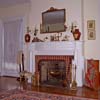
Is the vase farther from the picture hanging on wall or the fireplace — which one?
the fireplace

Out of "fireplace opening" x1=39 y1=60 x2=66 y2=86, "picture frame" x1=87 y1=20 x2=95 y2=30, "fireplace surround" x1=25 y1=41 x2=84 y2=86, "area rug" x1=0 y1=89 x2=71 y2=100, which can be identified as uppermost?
"picture frame" x1=87 y1=20 x2=95 y2=30

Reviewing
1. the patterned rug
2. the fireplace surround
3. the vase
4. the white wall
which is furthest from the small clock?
the patterned rug

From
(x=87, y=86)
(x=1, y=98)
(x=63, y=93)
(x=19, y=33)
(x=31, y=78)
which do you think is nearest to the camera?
(x=1, y=98)

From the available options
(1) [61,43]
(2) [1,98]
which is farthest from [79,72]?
(2) [1,98]

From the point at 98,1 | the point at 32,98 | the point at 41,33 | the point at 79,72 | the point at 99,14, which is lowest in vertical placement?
the point at 32,98

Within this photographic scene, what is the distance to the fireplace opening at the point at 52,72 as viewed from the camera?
240 inches

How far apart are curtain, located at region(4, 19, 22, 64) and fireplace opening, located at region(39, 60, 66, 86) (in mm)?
1564

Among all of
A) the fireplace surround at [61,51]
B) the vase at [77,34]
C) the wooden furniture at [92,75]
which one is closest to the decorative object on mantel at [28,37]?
the fireplace surround at [61,51]

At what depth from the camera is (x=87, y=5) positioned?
19.5 ft

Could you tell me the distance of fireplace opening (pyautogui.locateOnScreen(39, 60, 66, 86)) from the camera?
609cm

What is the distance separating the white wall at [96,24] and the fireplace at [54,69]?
0.57 metres

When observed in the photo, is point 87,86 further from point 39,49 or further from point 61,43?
point 39,49

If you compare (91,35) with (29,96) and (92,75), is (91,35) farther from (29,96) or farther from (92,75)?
(29,96)

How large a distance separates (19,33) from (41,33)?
1.25 m
